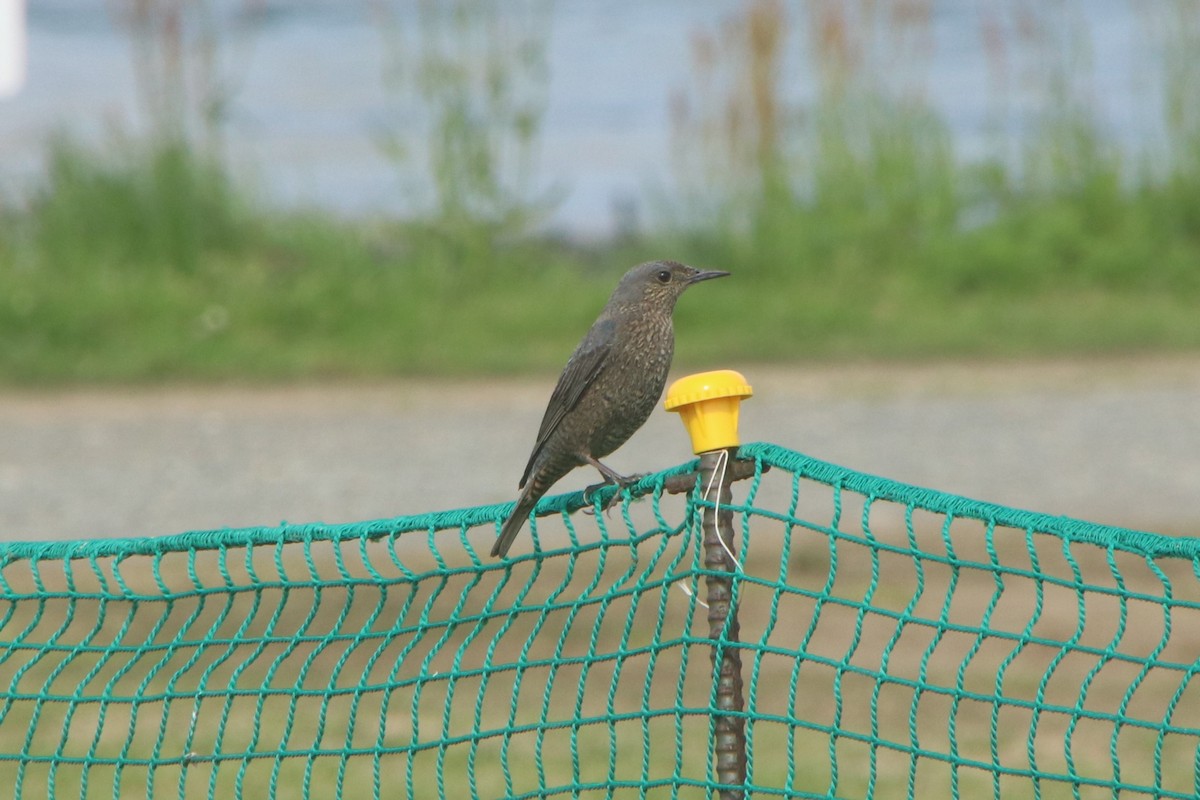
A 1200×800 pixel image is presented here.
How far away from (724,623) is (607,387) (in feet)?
4.20

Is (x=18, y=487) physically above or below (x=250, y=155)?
below

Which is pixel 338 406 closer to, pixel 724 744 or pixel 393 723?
pixel 393 723

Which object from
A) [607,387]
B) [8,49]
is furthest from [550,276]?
[607,387]

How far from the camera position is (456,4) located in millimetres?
10984

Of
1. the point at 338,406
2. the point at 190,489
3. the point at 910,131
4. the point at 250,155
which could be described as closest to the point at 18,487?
the point at 190,489

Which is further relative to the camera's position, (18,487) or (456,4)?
(456,4)

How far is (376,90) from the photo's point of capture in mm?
12492

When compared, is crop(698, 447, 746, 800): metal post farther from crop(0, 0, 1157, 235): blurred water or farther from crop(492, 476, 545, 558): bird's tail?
crop(0, 0, 1157, 235): blurred water

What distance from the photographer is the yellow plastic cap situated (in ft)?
9.23

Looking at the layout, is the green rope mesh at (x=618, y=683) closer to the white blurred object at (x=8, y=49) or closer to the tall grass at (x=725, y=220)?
the white blurred object at (x=8, y=49)

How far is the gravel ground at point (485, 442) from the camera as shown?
757 centimetres

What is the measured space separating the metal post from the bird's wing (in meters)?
1.23

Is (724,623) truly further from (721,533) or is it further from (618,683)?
(618,683)

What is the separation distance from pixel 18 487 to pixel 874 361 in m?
4.59
